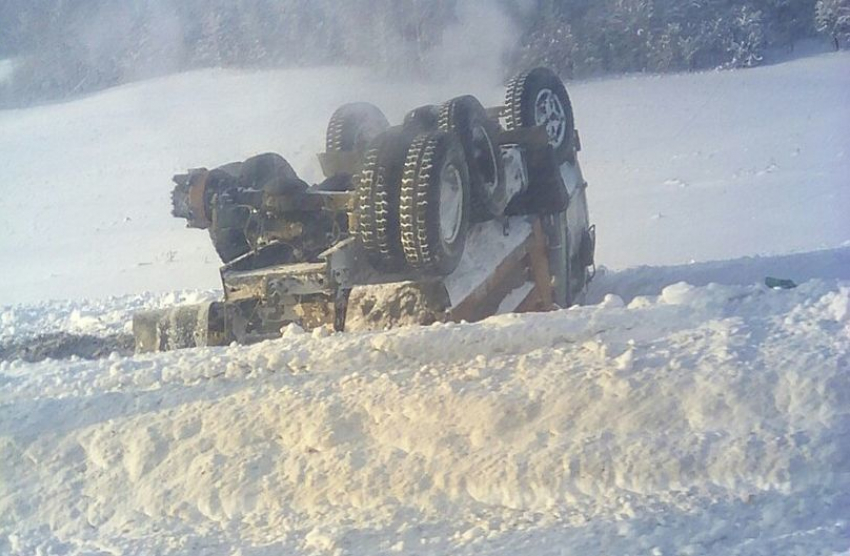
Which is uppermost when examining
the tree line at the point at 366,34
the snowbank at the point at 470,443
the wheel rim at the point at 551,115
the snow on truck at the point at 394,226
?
the tree line at the point at 366,34

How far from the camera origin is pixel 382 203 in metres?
5.82

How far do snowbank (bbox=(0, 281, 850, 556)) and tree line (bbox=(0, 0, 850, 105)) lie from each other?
26.0 ft

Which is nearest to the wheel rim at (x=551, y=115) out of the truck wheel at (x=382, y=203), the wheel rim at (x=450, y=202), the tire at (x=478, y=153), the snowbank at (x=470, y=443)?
the tire at (x=478, y=153)

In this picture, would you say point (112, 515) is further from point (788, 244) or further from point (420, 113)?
point (788, 244)

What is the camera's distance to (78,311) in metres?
12.2

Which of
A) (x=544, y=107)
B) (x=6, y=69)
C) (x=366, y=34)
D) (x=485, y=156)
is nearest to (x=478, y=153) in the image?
(x=485, y=156)

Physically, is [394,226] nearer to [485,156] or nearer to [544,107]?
[485,156]

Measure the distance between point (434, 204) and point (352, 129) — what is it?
2866 mm

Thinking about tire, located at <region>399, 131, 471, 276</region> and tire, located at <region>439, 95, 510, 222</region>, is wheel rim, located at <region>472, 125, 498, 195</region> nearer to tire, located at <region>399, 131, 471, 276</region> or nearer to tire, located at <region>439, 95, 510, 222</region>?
tire, located at <region>439, 95, 510, 222</region>

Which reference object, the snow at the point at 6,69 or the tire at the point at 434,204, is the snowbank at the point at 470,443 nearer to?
the tire at the point at 434,204

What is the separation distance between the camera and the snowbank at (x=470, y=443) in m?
3.71

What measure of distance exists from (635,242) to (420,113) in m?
8.53

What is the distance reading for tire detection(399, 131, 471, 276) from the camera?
5.71 meters

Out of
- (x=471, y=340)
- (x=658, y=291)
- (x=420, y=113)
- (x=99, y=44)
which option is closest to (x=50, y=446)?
(x=471, y=340)
